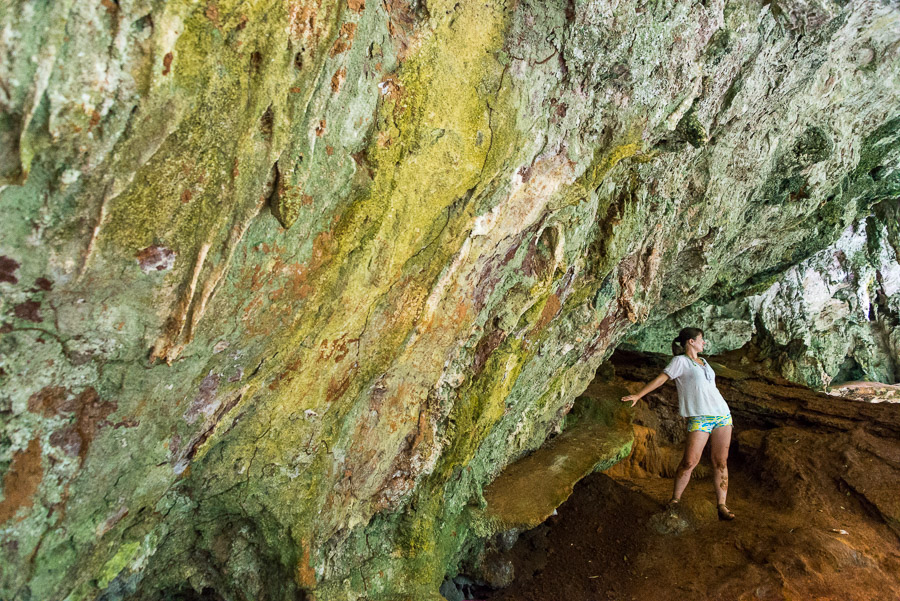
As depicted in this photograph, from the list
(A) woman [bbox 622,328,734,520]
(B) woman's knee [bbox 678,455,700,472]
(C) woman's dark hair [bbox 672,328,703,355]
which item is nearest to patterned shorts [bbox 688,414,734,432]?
(A) woman [bbox 622,328,734,520]

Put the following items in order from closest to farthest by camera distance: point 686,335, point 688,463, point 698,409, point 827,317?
point 698,409 → point 688,463 → point 686,335 → point 827,317

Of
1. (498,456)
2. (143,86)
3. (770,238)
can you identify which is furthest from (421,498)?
(770,238)

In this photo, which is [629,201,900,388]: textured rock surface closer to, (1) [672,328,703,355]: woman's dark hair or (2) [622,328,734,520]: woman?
(1) [672,328,703,355]: woman's dark hair

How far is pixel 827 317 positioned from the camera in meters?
9.21

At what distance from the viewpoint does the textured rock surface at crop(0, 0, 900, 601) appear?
177cm

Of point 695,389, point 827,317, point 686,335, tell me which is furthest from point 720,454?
point 827,317

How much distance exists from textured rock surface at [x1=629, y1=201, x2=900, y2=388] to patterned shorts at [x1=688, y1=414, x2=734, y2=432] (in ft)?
10.7

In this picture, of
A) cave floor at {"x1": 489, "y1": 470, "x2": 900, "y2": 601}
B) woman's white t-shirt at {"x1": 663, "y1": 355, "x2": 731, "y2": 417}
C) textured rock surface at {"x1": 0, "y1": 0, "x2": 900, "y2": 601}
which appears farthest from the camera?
woman's white t-shirt at {"x1": 663, "y1": 355, "x2": 731, "y2": 417}

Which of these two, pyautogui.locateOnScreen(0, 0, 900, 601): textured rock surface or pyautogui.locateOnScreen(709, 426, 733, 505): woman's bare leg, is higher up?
pyautogui.locateOnScreen(0, 0, 900, 601): textured rock surface

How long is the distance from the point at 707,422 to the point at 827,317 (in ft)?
18.9

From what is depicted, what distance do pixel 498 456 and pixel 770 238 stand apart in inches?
191

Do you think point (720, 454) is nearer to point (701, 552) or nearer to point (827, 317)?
point (701, 552)

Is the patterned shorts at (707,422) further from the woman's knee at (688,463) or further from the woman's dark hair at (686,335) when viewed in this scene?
the woman's dark hair at (686,335)

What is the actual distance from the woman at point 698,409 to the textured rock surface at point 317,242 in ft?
3.74
